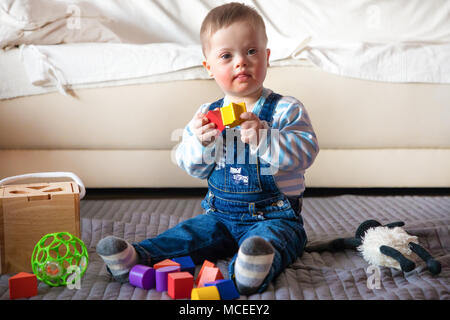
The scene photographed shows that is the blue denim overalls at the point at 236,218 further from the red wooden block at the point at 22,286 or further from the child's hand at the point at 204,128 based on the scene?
the red wooden block at the point at 22,286

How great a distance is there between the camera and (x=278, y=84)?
1.46m

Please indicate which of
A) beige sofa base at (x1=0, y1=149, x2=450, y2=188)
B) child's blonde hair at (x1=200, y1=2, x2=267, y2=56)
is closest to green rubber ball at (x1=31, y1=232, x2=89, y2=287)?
child's blonde hair at (x1=200, y1=2, x2=267, y2=56)

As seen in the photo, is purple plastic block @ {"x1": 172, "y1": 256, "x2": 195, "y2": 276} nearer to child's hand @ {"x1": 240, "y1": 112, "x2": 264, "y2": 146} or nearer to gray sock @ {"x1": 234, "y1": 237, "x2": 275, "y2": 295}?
gray sock @ {"x1": 234, "y1": 237, "x2": 275, "y2": 295}

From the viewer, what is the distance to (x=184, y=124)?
1464 millimetres

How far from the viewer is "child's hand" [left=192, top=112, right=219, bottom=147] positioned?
918 millimetres

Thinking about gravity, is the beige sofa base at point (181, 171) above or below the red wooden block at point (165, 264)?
above

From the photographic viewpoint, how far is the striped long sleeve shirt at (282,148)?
91cm

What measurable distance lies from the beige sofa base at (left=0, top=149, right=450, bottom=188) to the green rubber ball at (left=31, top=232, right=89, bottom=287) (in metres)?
0.59

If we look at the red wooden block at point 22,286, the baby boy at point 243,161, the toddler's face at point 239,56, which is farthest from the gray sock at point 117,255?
the toddler's face at point 239,56

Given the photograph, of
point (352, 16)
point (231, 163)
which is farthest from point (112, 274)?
point (352, 16)

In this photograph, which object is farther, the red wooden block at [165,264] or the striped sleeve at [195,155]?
the striped sleeve at [195,155]

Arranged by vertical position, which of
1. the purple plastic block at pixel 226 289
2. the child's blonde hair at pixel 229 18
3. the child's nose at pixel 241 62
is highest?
the child's blonde hair at pixel 229 18

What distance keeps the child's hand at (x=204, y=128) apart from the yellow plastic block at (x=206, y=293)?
0.29 m

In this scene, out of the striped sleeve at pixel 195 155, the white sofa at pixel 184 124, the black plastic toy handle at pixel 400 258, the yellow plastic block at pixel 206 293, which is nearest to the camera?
the yellow plastic block at pixel 206 293
